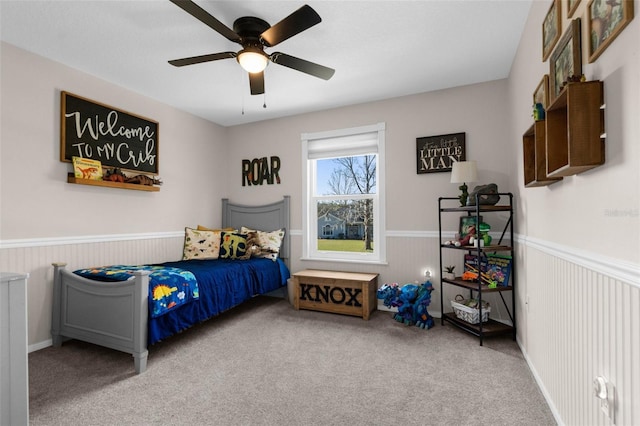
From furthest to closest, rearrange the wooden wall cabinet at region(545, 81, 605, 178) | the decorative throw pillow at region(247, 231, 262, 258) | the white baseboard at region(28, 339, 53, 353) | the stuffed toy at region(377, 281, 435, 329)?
the decorative throw pillow at region(247, 231, 262, 258)
the stuffed toy at region(377, 281, 435, 329)
the white baseboard at region(28, 339, 53, 353)
the wooden wall cabinet at region(545, 81, 605, 178)

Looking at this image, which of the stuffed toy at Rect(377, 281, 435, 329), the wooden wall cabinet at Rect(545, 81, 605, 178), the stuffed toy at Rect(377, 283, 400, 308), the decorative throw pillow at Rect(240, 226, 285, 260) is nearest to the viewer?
the wooden wall cabinet at Rect(545, 81, 605, 178)

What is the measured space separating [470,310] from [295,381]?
173cm

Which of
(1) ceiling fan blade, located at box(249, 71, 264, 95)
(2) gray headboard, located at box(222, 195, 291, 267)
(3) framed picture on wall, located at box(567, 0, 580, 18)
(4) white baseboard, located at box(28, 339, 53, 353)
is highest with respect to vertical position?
(1) ceiling fan blade, located at box(249, 71, 264, 95)

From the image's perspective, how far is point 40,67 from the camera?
2.69m

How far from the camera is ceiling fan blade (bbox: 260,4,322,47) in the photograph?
1.76 m

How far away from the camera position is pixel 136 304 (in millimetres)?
2287

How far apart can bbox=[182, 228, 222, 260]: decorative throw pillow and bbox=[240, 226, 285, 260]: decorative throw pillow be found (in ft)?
1.46

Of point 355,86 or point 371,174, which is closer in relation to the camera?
point 355,86

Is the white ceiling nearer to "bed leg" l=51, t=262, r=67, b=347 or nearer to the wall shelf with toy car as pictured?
the wall shelf with toy car

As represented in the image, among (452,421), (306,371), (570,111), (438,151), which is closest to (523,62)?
(438,151)

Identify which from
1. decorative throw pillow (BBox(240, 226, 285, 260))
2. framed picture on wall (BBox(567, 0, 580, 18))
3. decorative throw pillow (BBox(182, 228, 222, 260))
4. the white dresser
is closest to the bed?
decorative throw pillow (BBox(182, 228, 222, 260))

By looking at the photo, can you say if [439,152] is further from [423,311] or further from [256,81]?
[256,81]

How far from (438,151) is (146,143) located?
128 inches

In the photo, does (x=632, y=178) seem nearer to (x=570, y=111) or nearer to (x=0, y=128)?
(x=570, y=111)
